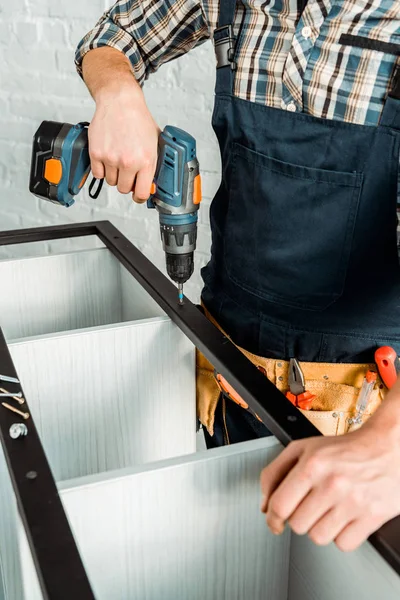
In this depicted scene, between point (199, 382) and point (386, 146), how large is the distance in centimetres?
48

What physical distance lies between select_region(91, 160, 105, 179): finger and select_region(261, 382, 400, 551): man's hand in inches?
23.7

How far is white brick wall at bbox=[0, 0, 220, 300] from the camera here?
6.31ft

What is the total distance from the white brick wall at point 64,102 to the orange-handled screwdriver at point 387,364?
108cm

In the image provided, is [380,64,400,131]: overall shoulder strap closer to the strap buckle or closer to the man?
the man

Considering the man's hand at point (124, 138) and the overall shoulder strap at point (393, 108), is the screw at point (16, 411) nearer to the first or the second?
the man's hand at point (124, 138)

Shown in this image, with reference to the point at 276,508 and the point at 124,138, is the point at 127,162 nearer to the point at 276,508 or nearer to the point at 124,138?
the point at 124,138

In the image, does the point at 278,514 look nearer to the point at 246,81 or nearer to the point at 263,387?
the point at 263,387

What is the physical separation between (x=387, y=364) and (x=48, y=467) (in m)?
0.48

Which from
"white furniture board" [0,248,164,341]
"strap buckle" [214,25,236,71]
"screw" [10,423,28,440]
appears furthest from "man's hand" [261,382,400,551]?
"white furniture board" [0,248,164,341]

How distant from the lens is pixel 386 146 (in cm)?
85

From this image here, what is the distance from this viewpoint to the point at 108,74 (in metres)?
1.10

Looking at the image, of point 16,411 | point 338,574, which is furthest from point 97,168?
point 338,574

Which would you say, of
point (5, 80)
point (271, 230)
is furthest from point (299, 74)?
point (5, 80)

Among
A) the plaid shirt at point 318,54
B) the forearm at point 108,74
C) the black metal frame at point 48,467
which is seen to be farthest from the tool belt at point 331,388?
the forearm at point 108,74
